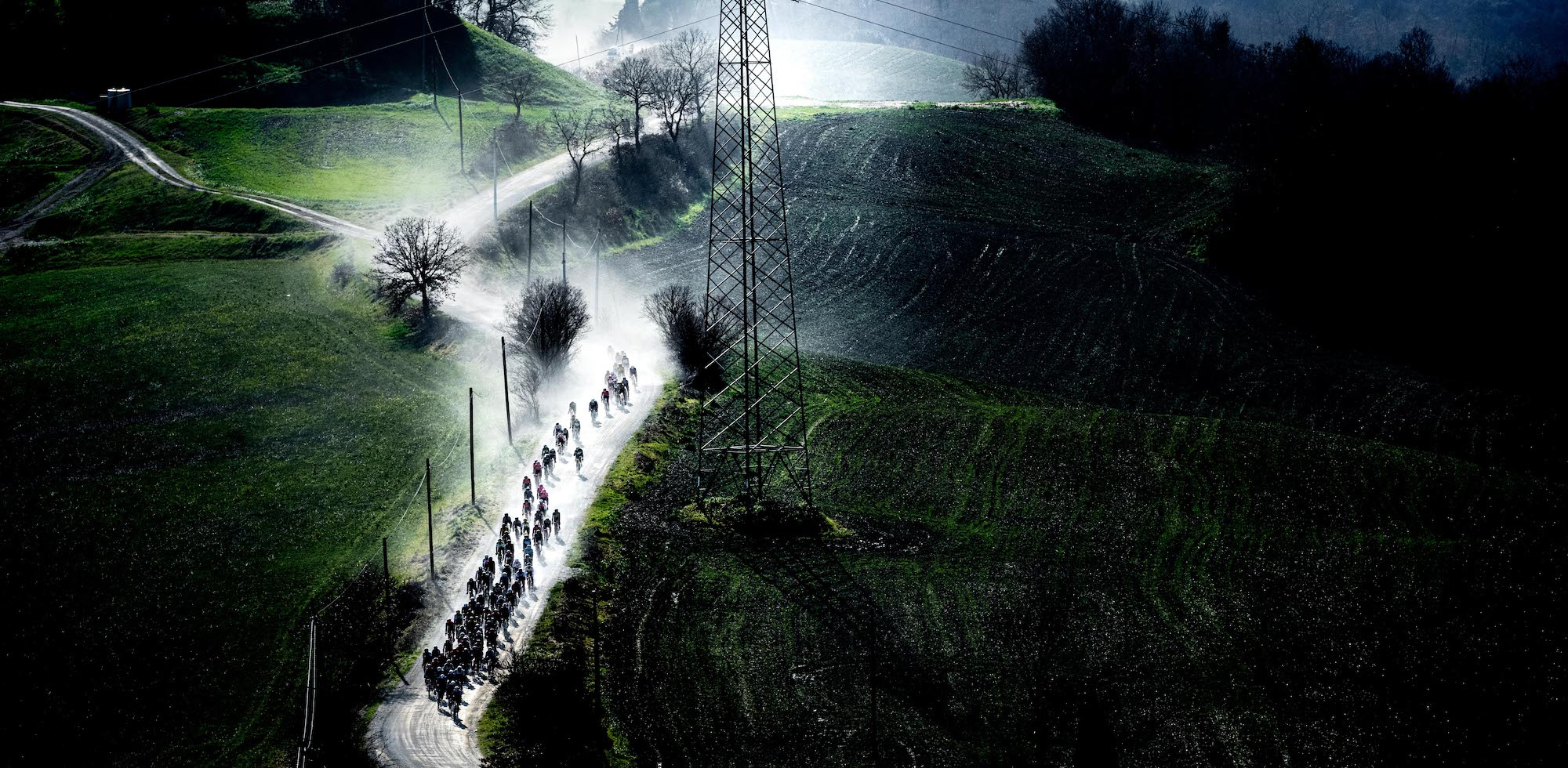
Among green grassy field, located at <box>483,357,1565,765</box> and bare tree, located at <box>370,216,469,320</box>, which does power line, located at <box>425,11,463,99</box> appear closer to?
Answer: bare tree, located at <box>370,216,469,320</box>

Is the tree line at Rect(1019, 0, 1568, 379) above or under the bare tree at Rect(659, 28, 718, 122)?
under

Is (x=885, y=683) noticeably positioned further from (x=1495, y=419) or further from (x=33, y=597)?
(x=1495, y=419)

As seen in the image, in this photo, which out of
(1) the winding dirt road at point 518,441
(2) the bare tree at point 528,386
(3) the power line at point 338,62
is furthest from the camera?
(3) the power line at point 338,62

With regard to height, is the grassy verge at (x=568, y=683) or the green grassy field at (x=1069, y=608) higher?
the green grassy field at (x=1069, y=608)

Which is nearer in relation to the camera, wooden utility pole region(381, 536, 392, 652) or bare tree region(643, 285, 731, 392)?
wooden utility pole region(381, 536, 392, 652)

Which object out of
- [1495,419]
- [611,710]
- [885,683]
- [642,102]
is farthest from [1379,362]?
[642,102]

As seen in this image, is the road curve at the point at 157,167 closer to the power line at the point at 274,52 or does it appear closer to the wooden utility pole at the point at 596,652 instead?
the power line at the point at 274,52

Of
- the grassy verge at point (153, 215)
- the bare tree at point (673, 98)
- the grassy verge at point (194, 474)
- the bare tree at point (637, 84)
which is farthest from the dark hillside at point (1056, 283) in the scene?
the grassy verge at point (153, 215)

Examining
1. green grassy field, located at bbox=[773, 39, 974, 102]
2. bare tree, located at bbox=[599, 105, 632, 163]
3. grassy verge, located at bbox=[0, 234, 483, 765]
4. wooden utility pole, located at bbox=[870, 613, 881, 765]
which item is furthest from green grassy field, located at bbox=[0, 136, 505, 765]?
green grassy field, located at bbox=[773, 39, 974, 102]
